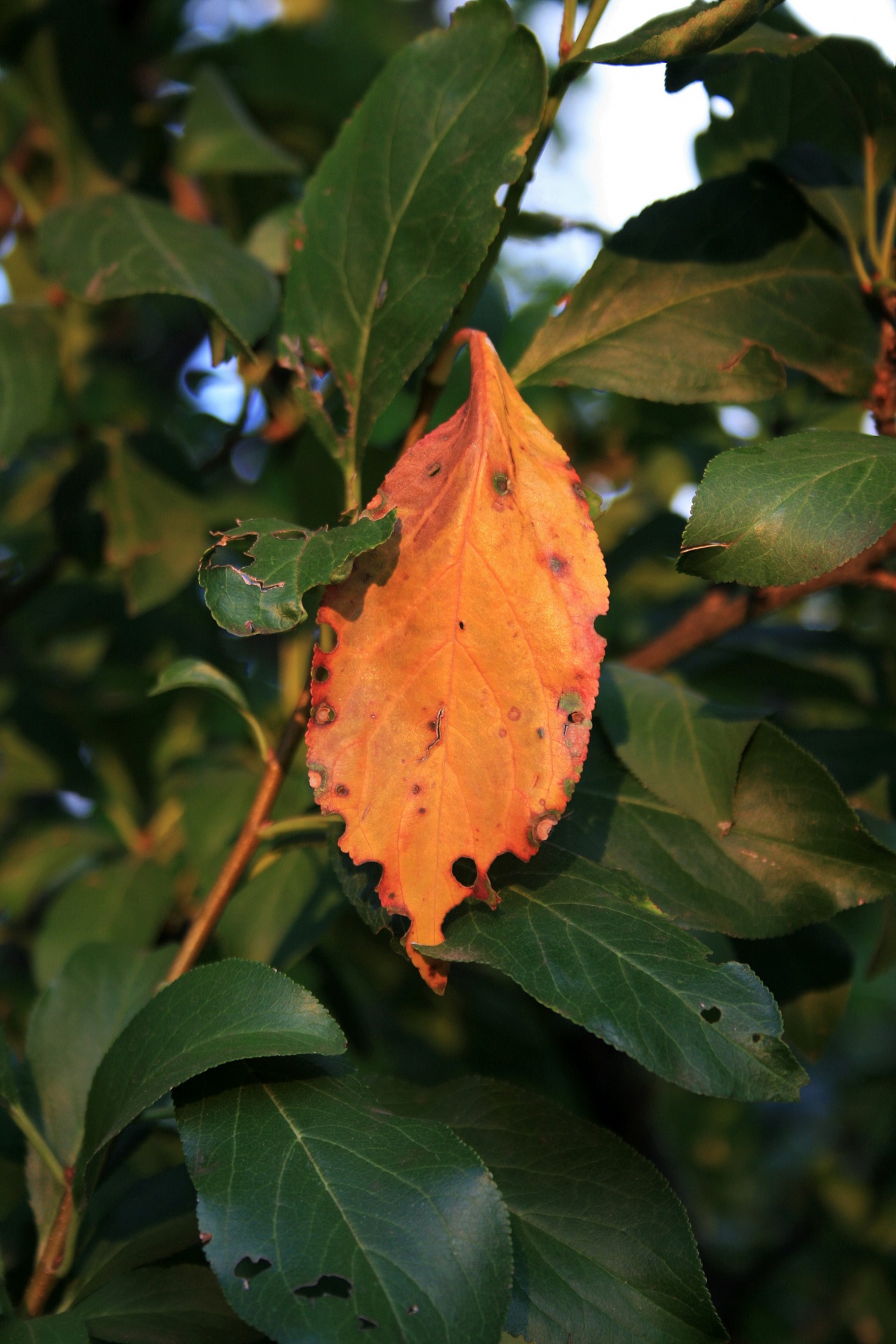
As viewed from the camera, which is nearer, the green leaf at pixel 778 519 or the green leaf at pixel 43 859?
the green leaf at pixel 778 519

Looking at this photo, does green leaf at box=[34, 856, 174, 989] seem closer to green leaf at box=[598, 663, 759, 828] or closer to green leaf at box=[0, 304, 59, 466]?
green leaf at box=[0, 304, 59, 466]

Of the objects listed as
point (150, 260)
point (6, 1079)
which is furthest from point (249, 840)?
point (150, 260)

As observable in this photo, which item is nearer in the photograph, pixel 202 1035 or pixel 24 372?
pixel 202 1035

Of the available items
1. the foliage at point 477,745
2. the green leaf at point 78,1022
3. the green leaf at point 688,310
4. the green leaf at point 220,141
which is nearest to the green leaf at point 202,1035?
the foliage at point 477,745

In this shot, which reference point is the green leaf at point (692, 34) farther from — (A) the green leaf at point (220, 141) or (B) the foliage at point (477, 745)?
(A) the green leaf at point (220, 141)

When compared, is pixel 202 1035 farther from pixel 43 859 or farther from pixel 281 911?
pixel 43 859
